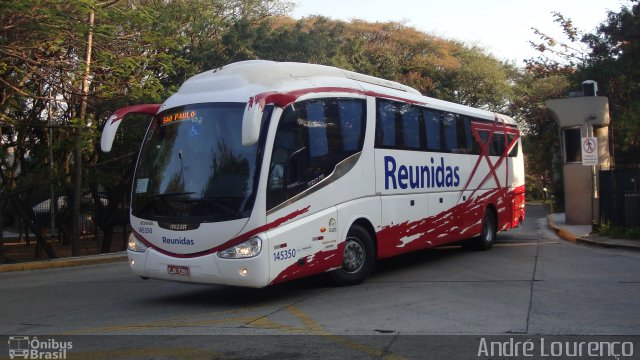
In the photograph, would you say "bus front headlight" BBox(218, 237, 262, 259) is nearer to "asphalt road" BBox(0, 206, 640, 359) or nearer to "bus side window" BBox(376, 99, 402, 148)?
"asphalt road" BBox(0, 206, 640, 359)

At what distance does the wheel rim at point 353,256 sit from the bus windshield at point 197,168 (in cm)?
237

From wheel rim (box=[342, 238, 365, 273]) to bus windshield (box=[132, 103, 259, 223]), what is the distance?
93.5 inches

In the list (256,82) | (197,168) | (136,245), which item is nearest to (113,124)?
(197,168)

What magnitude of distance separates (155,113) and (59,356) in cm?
441

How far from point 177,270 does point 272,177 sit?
1.87 meters

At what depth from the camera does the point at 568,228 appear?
19.5 m

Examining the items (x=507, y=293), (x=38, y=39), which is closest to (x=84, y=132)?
(x=38, y=39)

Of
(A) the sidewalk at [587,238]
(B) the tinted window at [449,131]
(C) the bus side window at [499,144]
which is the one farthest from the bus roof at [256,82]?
(A) the sidewalk at [587,238]

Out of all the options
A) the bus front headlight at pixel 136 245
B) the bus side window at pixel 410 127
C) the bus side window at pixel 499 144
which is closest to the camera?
the bus front headlight at pixel 136 245

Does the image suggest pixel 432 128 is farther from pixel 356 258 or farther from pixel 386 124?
pixel 356 258

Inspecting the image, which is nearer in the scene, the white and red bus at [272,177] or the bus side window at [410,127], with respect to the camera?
the white and red bus at [272,177]

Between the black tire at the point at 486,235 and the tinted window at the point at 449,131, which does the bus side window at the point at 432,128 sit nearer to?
the tinted window at the point at 449,131

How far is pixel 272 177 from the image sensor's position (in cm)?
881

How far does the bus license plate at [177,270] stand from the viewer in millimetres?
8867
